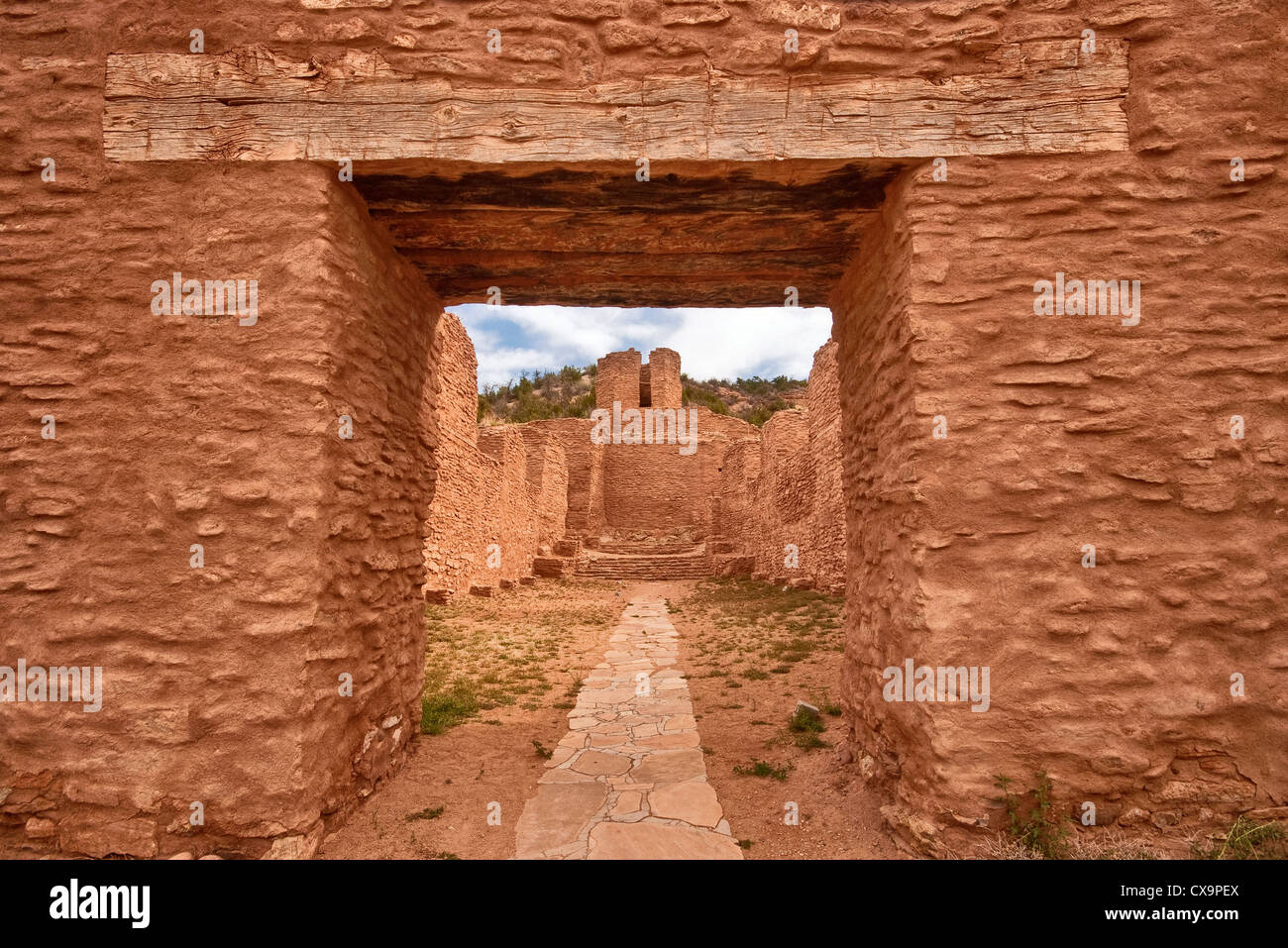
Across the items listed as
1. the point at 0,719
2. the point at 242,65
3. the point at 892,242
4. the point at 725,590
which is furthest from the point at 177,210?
the point at 725,590

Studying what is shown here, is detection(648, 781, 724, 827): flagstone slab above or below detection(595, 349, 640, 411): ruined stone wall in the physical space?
below

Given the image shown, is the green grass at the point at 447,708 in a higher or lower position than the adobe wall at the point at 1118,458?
lower

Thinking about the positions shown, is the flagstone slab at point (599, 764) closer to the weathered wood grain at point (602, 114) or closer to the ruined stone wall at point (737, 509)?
the weathered wood grain at point (602, 114)

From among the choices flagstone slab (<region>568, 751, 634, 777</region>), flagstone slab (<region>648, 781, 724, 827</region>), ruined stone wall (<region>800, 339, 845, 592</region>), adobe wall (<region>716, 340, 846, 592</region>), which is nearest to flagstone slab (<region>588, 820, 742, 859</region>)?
flagstone slab (<region>648, 781, 724, 827</region>)

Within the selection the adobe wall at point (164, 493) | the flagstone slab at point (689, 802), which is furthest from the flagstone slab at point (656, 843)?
the adobe wall at point (164, 493)

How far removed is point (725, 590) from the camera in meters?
14.1

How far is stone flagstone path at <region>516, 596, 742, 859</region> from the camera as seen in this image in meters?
3.15

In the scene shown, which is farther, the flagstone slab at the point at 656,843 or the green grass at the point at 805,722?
the green grass at the point at 805,722

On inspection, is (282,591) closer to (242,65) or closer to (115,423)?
(115,423)

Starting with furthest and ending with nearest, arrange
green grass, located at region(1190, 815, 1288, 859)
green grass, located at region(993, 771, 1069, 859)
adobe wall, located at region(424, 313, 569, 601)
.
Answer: adobe wall, located at region(424, 313, 569, 601) < green grass, located at region(993, 771, 1069, 859) < green grass, located at region(1190, 815, 1288, 859)

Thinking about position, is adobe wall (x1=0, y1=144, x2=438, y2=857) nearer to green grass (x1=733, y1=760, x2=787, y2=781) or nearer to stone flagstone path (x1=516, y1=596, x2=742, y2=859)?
stone flagstone path (x1=516, y1=596, x2=742, y2=859)

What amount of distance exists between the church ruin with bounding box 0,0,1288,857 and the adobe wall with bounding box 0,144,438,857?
0.02m

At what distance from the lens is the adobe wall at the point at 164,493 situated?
8.96 ft

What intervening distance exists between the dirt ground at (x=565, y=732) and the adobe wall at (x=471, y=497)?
1.43 m
